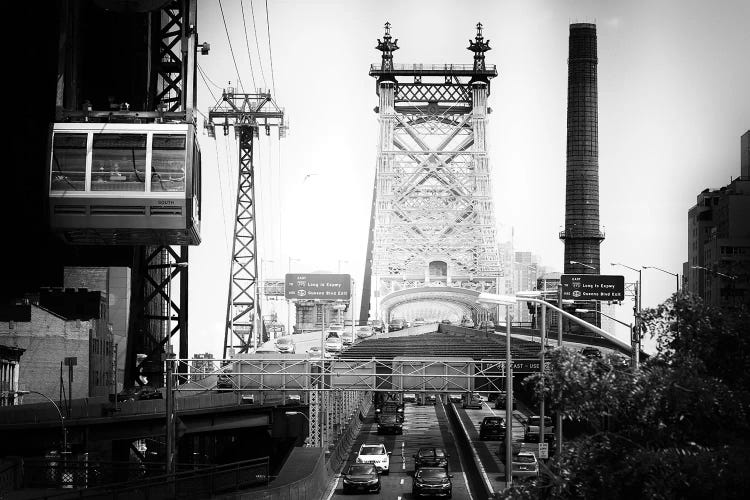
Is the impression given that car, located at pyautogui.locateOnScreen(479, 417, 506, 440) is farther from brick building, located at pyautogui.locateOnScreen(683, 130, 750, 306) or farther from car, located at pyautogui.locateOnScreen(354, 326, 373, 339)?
car, located at pyautogui.locateOnScreen(354, 326, 373, 339)

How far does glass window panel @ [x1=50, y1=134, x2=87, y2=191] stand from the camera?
4409 cm

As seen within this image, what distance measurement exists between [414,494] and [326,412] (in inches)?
679

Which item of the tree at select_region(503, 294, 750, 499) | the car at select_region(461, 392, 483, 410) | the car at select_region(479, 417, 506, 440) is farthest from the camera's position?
the car at select_region(461, 392, 483, 410)

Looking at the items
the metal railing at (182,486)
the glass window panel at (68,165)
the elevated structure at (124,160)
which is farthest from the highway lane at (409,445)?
the glass window panel at (68,165)

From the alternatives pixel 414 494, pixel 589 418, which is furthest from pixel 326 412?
pixel 589 418

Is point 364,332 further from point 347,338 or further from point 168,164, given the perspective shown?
point 168,164

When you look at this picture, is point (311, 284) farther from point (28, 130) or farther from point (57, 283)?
point (28, 130)

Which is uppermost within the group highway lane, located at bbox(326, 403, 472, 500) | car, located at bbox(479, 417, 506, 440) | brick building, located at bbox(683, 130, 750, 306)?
brick building, located at bbox(683, 130, 750, 306)

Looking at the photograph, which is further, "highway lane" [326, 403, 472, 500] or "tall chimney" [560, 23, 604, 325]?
"tall chimney" [560, 23, 604, 325]

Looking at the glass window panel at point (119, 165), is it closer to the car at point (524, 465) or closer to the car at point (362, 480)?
the car at point (362, 480)

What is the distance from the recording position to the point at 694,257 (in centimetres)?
14325

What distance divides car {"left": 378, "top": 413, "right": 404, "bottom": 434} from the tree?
56235mm

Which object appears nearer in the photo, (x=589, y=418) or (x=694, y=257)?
(x=589, y=418)

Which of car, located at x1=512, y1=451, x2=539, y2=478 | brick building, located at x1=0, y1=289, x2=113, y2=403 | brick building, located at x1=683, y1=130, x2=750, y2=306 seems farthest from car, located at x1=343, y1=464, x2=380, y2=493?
brick building, located at x1=683, y1=130, x2=750, y2=306
